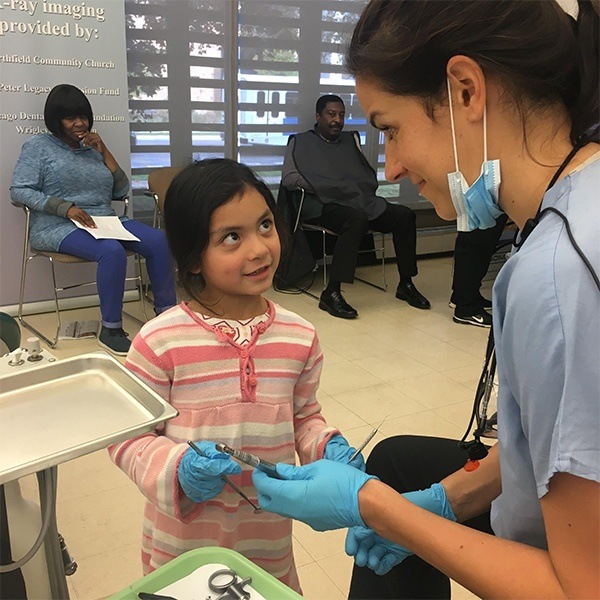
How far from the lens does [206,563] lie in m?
0.89

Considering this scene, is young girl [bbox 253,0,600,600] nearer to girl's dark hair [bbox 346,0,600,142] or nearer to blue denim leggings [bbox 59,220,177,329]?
girl's dark hair [bbox 346,0,600,142]

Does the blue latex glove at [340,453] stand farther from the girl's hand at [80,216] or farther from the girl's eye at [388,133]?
the girl's hand at [80,216]

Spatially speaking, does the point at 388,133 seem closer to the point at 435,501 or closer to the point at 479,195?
the point at 479,195

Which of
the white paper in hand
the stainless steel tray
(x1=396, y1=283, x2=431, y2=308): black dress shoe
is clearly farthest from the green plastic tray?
(x1=396, y1=283, x2=431, y2=308): black dress shoe

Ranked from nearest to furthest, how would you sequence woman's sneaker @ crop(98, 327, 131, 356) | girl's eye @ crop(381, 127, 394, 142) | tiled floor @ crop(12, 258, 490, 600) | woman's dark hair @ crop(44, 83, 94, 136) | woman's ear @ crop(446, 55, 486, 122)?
woman's ear @ crop(446, 55, 486, 122) < girl's eye @ crop(381, 127, 394, 142) < tiled floor @ crop(12, 258, 490, 600) < woman's sneaker @ crop(98, 327, 131, 356) < woman's dark hair @ crop(44, 83, 94, 136)

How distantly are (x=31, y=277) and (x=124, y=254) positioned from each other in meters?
0.78

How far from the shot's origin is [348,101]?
14.9 feet

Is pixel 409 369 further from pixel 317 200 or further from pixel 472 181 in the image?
pixel 472 181

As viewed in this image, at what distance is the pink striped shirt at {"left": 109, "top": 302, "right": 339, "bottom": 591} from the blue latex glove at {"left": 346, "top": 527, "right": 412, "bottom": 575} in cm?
15

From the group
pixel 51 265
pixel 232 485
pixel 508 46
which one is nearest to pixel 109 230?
pixel 51 265

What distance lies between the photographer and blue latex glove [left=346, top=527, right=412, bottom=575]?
1038mm

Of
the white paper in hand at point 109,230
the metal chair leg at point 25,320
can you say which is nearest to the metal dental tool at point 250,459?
the white paper in hand at point 109,230

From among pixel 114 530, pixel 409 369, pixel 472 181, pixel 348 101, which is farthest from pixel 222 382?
pixel 348 101

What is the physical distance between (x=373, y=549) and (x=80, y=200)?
264 centimetres
